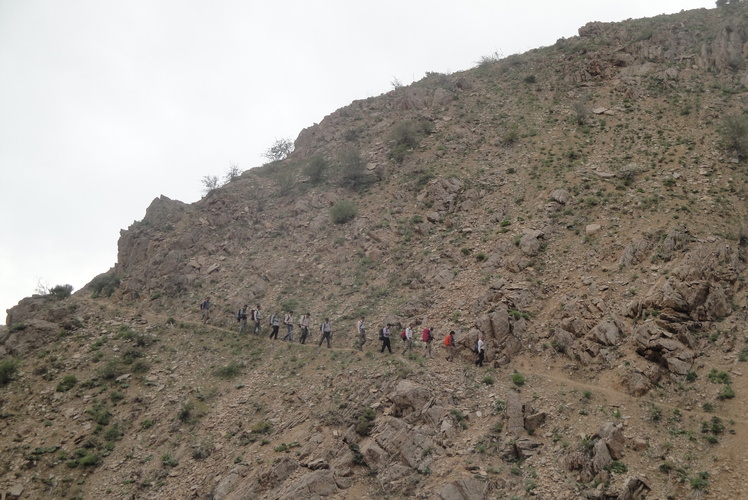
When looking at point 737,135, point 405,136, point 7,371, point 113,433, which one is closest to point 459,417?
point 113,433

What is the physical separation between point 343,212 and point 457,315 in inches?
483

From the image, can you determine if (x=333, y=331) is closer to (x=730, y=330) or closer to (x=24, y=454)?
(x=24, y=454)

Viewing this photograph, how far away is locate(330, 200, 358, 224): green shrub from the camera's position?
31.0 metres

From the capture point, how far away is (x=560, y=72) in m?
36.8

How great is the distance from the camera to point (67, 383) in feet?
72.2

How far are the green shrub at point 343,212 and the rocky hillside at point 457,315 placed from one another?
0.13 metres

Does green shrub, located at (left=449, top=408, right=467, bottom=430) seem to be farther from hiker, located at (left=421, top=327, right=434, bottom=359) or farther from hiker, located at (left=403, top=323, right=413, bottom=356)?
hiker, located at (left=403, top=323, right=413, bottom=356)

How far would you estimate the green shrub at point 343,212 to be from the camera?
31.0 metres

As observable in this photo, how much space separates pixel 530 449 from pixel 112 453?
49.8ft

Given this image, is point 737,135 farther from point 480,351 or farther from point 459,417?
point 459,417

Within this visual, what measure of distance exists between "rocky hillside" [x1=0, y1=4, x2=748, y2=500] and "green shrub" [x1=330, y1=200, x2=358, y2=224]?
0.13 meters

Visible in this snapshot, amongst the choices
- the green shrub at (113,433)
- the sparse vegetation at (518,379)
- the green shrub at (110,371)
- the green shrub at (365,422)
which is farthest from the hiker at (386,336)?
the green shrub at (110,371)

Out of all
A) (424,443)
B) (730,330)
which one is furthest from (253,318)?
(730,330)

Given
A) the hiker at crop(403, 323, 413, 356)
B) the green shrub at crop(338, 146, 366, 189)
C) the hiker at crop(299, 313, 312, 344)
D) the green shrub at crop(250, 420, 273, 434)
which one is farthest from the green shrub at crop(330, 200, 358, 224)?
the green shrub at crop(250, 420, 273, 434)
